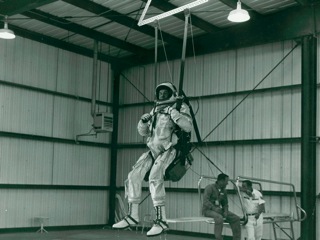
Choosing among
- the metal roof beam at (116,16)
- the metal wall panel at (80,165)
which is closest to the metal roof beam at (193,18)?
the metal roof beam at (116,16)

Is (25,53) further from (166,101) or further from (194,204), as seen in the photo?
(166,101)

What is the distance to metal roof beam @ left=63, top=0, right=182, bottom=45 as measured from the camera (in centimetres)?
1634

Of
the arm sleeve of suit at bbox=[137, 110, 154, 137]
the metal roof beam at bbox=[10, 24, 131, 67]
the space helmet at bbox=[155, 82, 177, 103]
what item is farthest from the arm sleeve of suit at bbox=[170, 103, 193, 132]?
the metal roof beam at bbox=[10, 24, 131, 67]

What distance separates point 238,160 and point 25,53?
902cm

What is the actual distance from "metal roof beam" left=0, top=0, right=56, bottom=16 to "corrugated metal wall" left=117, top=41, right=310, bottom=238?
19.2 feet

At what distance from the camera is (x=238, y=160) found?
18141mm

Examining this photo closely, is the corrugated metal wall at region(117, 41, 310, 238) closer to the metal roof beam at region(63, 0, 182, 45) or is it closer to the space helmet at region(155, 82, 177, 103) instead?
the metal roof beam at region(63, 0, 182, 45)

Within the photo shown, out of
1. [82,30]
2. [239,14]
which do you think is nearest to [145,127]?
[239,14]

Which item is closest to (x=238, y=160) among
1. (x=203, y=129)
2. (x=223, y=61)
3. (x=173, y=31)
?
(x=203, y=129)

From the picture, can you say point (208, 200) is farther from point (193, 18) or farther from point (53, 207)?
point (53, 207)

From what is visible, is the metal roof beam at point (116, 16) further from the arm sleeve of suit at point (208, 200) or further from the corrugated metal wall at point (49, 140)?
the arm sleeve of suit at point (208, 200)

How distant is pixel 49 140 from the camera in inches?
772

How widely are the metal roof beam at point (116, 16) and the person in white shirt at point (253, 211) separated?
7.37 meters

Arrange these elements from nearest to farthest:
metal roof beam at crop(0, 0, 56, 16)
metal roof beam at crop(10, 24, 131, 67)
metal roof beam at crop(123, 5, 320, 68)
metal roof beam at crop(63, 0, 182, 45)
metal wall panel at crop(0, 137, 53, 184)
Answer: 1. metal roof beam at crop(0, 0, 56, 16)
2. metal roof beam at crop(123, 5, 320, 68)
3. metal roof beam at crop(63, 0, 182, 45)
4. metal wall panel at crop(0, 137, 53, 184)
5. metal roof beam at crop(10, 24, 131, 67)
